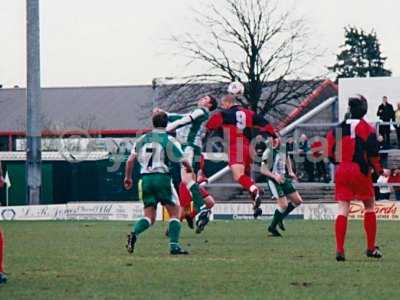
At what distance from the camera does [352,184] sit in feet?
54.6

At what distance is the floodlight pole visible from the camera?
127 ft

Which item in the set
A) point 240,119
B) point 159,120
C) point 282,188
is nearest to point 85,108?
point 282,188

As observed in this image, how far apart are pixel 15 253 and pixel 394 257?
545 centimetres

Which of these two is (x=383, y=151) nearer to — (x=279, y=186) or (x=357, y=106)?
(x=279, y=186)

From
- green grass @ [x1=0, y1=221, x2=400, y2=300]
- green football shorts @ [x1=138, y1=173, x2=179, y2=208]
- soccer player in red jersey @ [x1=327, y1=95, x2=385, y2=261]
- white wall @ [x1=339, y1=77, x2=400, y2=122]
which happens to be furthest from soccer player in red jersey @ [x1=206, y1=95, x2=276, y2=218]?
white wall @ [x1=339, y1=77, x2=400, y2=122]

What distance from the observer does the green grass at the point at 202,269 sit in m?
12.7

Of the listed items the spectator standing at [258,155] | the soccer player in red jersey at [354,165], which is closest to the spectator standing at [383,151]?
the spectator standing at [258,155]

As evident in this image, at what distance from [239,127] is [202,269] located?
6.57m

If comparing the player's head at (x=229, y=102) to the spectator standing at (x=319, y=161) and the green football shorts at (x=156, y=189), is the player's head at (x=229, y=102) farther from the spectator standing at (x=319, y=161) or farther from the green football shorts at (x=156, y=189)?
the spectator standing at (x=319, y=161)

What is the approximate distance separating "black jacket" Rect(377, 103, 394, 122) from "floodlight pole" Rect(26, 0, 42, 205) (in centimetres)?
1045

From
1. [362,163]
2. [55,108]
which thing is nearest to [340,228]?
[362,163]

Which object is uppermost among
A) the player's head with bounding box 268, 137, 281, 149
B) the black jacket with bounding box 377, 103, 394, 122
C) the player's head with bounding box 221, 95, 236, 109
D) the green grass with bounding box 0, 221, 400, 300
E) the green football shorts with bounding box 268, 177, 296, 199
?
the black jacket with bounding box 377, 103, 394, 122

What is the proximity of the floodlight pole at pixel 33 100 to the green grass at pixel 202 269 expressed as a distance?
16.1 m

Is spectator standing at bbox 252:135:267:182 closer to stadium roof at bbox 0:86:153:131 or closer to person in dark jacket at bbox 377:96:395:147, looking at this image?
person in dark jacket at bbox 377:96:395:147
